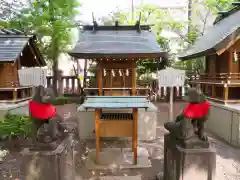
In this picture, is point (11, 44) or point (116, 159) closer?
point (116, 159)

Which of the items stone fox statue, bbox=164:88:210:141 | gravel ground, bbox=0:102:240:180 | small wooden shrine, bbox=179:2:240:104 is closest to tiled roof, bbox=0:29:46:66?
gravel ground, bbox=0:102:240:180

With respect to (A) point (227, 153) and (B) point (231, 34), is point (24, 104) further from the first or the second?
(B) point (231, 34)

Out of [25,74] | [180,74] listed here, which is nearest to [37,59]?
[25,74]

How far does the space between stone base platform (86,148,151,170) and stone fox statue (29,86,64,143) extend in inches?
92.0

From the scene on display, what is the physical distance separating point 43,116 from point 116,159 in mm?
3271

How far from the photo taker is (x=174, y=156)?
4.39 meters

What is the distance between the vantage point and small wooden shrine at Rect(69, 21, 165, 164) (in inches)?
250

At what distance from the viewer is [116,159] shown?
680cm

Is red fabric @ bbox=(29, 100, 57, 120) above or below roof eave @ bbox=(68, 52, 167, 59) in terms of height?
below

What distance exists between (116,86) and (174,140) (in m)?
4.18

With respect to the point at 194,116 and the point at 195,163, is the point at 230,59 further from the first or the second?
the point at 195,163

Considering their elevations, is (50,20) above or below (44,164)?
above

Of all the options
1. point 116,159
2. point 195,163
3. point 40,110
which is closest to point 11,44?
point 40,110

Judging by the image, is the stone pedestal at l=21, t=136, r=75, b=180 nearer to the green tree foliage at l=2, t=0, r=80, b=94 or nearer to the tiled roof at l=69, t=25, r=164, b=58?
the tiled roof at l=69, t=25, r=164, b=58
